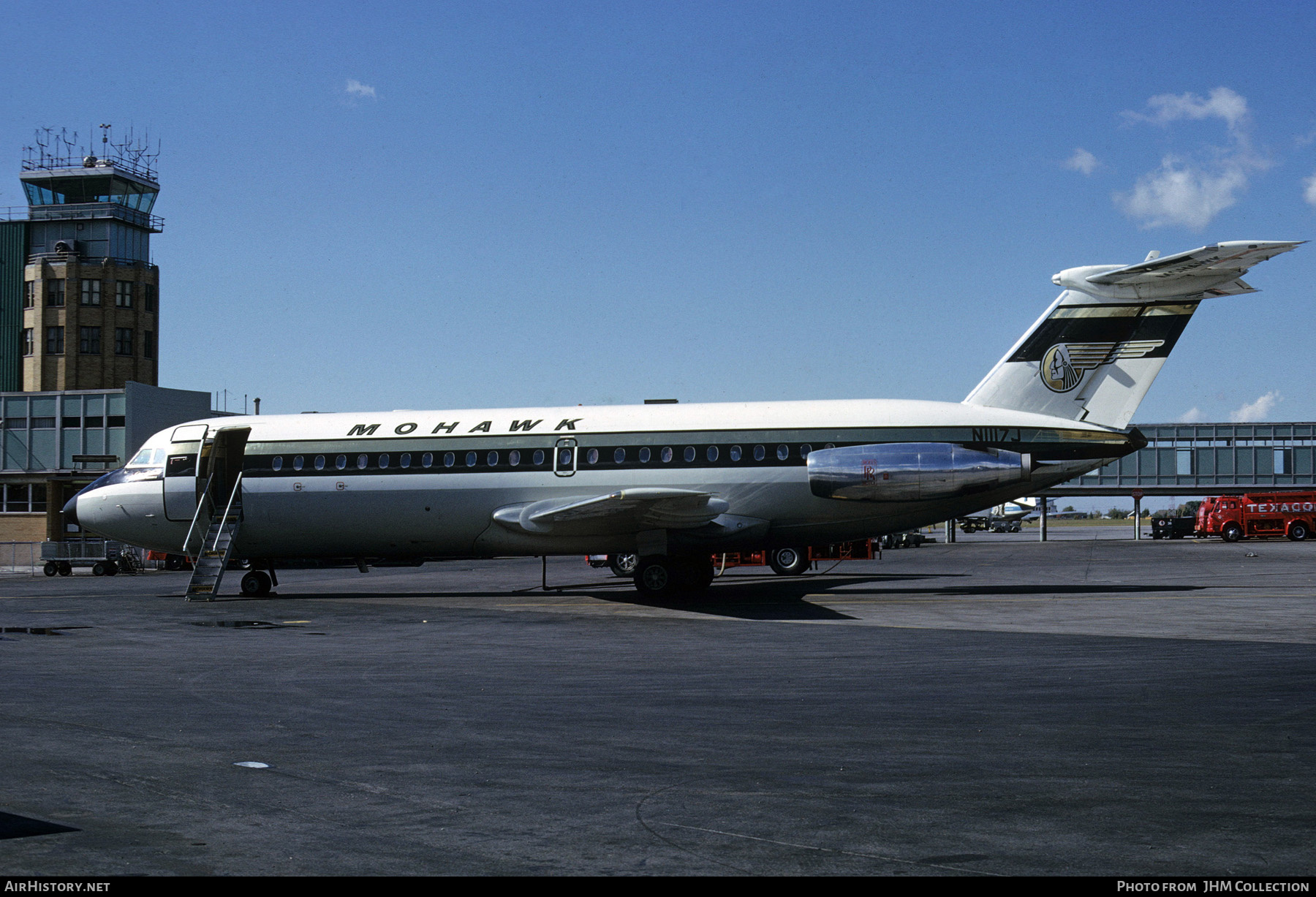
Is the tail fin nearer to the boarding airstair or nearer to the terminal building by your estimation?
the boarding airstair

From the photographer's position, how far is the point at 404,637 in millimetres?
16859

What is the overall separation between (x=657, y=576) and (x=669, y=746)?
51.5ft

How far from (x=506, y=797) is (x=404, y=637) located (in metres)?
10.5

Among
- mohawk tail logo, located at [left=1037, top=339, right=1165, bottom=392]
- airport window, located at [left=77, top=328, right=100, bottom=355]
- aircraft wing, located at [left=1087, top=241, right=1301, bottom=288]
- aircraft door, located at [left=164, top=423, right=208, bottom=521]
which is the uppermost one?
airport window, located at [left=77, top=328, right=100, bottom=355]

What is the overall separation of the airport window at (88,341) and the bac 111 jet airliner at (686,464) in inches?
2215

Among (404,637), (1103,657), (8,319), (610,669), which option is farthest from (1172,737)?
(8,319)

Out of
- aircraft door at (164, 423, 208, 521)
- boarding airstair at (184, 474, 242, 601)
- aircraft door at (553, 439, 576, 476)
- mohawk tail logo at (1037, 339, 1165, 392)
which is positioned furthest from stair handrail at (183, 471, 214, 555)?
mohawk tail logo at (1037, 339, 1165, 392)

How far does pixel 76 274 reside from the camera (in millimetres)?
74250

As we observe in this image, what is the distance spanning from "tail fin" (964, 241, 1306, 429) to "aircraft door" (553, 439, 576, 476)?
856cm

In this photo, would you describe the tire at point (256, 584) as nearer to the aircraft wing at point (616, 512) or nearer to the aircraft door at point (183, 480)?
the aircraft door at point (183, 480)

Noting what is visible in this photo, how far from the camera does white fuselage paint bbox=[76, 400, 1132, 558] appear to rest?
22.8 m

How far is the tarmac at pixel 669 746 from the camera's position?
5.65 m

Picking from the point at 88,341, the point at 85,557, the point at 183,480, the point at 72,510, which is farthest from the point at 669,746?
the point at 88,341

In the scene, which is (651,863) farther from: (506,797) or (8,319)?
(8,319)
